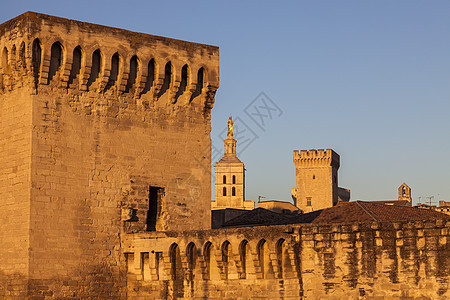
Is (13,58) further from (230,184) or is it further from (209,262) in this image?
(230,184)

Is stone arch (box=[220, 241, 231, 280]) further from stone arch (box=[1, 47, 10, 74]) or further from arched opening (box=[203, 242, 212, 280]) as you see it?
stone arch (box=[1, 47, 10, 74])

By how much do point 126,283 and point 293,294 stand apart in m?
5.61

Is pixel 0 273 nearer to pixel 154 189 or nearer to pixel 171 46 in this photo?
pixel 154 189

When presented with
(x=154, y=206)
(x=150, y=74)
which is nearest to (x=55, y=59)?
(x=150, y=74)

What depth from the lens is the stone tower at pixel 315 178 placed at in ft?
297

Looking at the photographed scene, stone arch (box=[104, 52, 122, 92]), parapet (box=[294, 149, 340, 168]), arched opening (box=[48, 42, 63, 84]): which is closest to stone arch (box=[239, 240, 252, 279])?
stone arch (box=[104, 52, 122, 92])

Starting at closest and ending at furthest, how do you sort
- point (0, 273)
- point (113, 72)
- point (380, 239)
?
point (380, 239), point (0, 273), point (113, 72)

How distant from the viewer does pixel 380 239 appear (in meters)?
20.3

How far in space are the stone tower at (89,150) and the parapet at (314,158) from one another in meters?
66.5

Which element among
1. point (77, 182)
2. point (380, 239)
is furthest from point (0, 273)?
point (380, 239)

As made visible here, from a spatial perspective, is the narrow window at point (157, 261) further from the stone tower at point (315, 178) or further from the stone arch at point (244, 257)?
the stone tower at point (315, 178)

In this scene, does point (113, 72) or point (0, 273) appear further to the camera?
point (113, 72)

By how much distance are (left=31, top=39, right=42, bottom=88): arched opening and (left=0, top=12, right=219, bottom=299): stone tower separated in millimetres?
31

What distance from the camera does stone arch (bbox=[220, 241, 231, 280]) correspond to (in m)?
22.7
